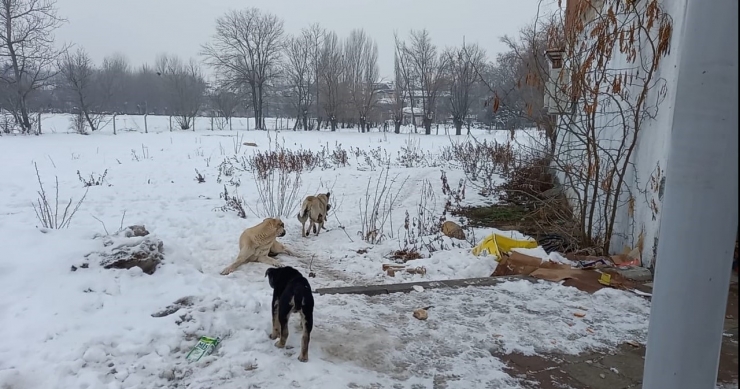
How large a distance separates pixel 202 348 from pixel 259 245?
2734 millimetres

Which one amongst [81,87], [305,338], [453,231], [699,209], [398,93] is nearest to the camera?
[699,209]

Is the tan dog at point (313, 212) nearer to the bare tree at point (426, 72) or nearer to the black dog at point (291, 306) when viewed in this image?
the black dog at point (291, 306)

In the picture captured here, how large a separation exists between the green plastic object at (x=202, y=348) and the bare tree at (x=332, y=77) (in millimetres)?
41258

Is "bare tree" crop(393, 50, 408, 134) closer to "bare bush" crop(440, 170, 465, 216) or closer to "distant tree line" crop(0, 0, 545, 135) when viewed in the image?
"distant tree line" crop(0, 0, 545, 135)

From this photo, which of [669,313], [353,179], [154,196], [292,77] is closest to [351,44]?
[292,77]

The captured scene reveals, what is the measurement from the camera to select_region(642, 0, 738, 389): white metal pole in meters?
1.19

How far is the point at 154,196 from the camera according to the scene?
9.59 meters

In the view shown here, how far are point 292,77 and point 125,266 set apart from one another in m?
45.7

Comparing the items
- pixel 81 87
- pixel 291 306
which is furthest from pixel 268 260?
pixel 81 87

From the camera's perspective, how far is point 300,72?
47062 mm

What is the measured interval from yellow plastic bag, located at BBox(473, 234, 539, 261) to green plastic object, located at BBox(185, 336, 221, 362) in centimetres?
362

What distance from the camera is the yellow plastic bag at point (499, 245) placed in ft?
18.6

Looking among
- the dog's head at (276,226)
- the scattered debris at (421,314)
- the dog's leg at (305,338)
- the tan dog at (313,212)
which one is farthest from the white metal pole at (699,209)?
the tan dog at (313,212)

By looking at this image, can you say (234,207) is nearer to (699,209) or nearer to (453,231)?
(453,231)
